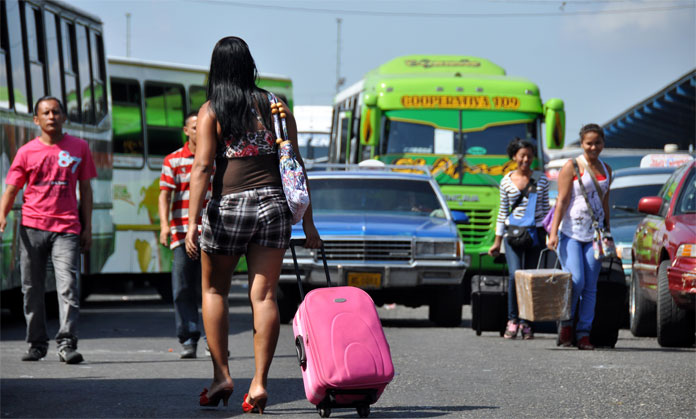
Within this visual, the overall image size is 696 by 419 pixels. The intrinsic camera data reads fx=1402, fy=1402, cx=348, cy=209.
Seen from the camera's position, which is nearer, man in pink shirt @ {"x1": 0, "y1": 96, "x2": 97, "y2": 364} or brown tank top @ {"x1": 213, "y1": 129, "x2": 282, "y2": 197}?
brown tank top @ {"x1": 213, "y1": 129, "x2": 282, "y2": 197}

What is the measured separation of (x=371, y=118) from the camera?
19562 mm

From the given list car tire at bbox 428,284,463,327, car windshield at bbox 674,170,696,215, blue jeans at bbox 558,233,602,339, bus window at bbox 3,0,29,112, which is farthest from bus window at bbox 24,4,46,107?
car windshield at bbox 674,170,696,215

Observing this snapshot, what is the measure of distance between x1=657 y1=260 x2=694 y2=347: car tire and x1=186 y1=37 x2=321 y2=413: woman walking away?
5160 mm

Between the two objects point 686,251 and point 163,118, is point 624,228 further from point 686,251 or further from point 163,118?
point 163,118

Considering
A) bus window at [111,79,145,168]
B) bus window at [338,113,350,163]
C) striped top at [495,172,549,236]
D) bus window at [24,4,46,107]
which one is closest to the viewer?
striped top at [495,172,549,236]

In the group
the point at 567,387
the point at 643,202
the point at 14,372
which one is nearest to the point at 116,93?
the point at 643,202

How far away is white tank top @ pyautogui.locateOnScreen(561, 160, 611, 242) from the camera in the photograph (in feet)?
36.6

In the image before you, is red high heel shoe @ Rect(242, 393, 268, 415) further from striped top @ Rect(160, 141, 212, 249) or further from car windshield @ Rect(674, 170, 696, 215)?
car windshield @ Rect(674, 170, 696, 215)

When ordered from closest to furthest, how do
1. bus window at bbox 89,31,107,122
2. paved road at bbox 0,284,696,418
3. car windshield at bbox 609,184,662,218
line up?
paved road at bbox 0,284,696,418
bus window at bbox 89,31,107,122
car windshield at bbox 609,184,662,218

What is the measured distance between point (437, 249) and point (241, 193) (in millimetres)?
7099

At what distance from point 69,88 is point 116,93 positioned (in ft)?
12.9

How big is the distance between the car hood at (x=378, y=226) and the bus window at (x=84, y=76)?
317 centimetres

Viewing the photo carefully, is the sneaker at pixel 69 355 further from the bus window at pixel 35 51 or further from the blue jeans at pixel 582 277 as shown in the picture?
the bus window at pixel 35 51

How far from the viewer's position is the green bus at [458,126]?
19031mm
